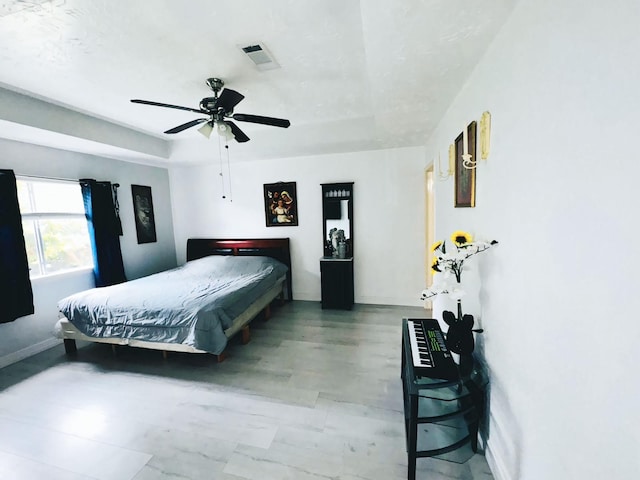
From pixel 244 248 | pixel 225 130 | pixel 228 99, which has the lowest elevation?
pixel 244 248

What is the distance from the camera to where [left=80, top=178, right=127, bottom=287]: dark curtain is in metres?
3.46

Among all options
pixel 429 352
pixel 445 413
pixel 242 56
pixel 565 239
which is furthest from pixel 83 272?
pixel 565 239

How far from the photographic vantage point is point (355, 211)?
404cm

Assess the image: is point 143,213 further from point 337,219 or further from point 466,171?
point 466,171

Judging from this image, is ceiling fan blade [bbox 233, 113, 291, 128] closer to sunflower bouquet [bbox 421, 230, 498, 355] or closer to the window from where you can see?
sunflower bouquet [bbox 421, 230, 498, 355]

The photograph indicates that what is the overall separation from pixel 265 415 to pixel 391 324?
195cm

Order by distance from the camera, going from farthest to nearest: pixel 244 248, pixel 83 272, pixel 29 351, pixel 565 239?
pixel 244 248 → pixel 83 272 → pixel 29 351 → pixel 565 239

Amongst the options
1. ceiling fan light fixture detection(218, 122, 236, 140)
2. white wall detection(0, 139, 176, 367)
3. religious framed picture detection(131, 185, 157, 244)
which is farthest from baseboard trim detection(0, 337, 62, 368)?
ceiling fan light fixture detection(218, 122, 236, 140)

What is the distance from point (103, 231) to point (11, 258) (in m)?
0.94

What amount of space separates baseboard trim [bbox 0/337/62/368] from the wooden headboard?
6.50 ft

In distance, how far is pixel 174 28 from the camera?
1566 millimetres

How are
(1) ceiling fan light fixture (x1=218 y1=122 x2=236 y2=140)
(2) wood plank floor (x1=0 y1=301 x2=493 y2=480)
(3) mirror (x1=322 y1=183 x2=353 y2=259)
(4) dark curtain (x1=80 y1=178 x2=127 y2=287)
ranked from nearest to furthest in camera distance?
(2) wood plank floor (x1=0 y1=301 x2=493 y2=480)
(1) ceiling fan light fixture (x1=218 y1=122 x2=236 y2=140)
(4) dark curtain (x1=80 y1=178 x2=127 y2=287)
(3) mirror (x1=322 y1=183 x2=353 y2=259)

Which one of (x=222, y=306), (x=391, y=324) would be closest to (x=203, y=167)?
(x=222, y=306)

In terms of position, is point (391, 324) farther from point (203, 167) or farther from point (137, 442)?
point (203, 167)
